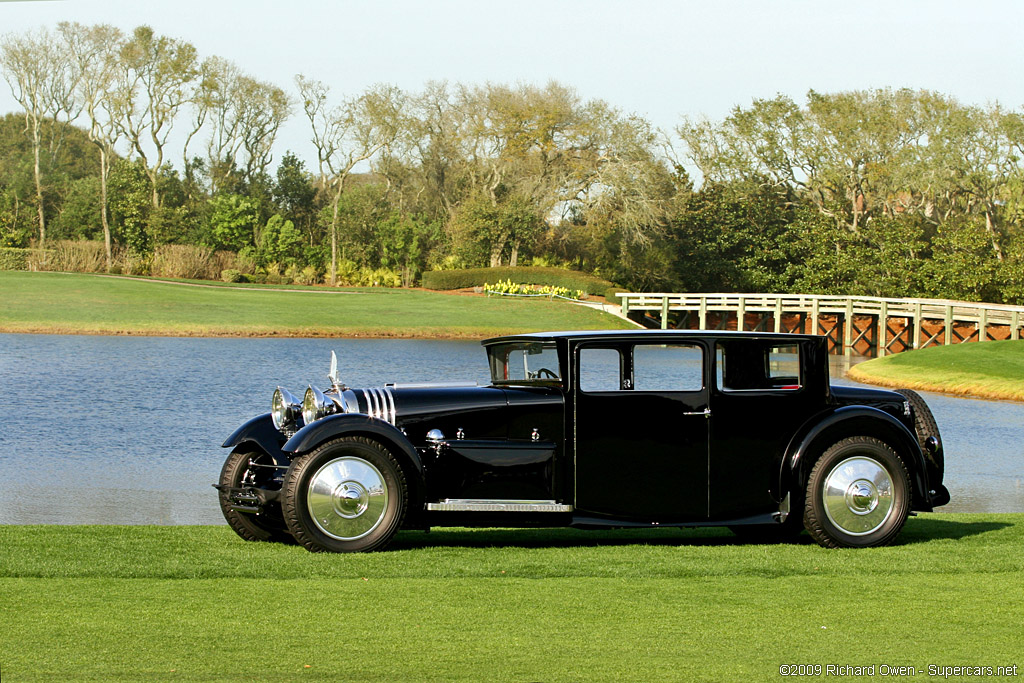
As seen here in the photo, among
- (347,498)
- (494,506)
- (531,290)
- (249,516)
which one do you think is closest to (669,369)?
(494,506)

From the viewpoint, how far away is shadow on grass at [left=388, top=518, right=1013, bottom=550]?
Result: 26.2 feet

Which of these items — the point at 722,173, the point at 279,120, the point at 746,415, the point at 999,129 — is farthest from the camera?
the point at 279,120

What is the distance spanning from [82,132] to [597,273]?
153ft

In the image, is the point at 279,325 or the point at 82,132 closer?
the point at 279,325

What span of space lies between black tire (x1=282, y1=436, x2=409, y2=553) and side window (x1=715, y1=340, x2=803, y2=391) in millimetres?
2369

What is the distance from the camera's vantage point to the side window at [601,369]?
292 inches

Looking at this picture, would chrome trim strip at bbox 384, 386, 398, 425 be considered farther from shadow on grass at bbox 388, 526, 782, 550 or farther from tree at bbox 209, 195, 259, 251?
tree at bbox 209, 195, 259, 251

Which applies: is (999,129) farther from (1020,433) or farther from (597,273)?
(1020,433)

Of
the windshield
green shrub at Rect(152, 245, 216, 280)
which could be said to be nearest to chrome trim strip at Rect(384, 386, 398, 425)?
the windshield

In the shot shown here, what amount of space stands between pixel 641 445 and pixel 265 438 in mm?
2632

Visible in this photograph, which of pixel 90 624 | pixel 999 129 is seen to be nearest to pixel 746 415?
pixel 90 624

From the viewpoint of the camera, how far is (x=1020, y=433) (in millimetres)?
20125

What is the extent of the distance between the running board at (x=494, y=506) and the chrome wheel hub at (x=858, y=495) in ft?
6.34

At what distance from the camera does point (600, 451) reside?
24.6 ft
